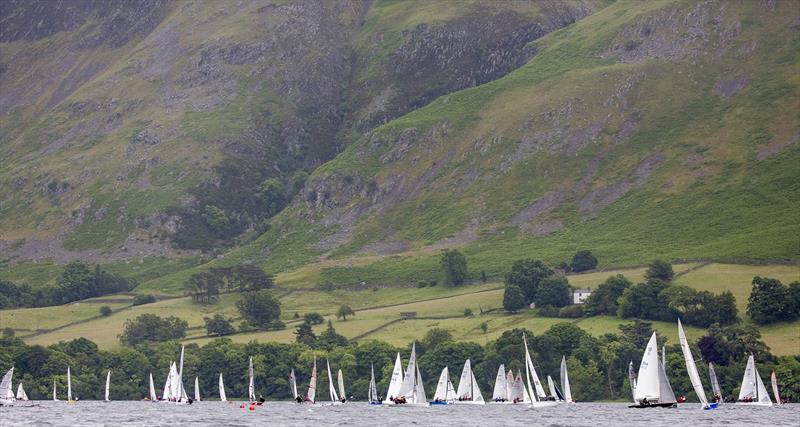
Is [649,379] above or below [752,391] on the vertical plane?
above

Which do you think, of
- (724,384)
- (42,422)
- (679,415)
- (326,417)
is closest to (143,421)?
(42,422)

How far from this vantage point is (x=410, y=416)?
5866 inches

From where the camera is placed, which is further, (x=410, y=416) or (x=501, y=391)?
(x=501, y=391)

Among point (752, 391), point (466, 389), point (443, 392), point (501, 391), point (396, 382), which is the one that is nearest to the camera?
point (752, 391)

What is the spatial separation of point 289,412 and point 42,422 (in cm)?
3875

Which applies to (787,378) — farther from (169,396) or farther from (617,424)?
(169,396)

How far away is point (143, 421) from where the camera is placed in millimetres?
137375

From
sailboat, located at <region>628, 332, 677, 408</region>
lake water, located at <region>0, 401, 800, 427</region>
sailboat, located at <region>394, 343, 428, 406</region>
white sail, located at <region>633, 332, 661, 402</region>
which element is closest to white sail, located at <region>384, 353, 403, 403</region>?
lake water, located at <region>0, 401, 800, 427</region>

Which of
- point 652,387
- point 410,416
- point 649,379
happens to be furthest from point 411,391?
point 649,379

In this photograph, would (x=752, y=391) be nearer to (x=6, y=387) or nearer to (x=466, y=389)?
(x=466, y=389)

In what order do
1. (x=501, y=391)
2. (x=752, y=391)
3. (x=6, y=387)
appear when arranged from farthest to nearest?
(x=6, y=387)
(x=501, y=391)
(x=752, y=391)

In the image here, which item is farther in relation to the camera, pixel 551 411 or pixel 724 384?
pixel 724 384

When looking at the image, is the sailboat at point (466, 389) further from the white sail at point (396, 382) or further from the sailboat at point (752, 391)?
the sailboat at point (752, 391)

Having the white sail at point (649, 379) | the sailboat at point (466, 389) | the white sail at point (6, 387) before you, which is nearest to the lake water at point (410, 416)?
the sailboat at point (466, 389)
